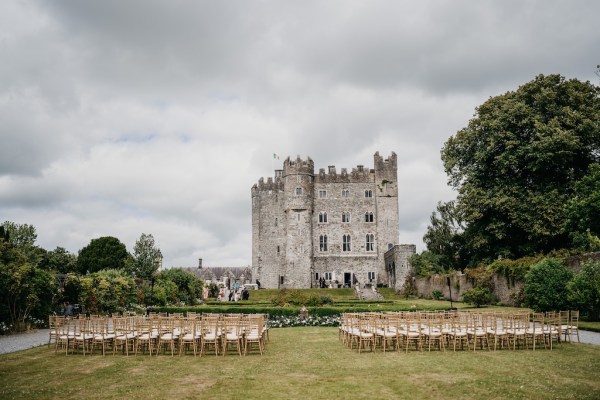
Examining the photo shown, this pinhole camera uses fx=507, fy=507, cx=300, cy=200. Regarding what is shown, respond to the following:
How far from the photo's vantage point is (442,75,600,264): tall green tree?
31.7 meters

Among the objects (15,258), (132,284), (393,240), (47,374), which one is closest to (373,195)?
(393,240)

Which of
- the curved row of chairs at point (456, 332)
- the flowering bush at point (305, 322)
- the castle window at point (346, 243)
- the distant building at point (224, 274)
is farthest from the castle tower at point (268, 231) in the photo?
the curved row of chairs at point (456, 332)

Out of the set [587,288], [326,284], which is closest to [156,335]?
[587,288]

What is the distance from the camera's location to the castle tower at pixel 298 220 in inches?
2195

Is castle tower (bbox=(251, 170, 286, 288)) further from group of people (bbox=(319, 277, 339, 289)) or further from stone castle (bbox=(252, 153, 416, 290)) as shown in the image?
group of people (bbox=(319, 277, 339, 289))

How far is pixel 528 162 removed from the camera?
111 feet

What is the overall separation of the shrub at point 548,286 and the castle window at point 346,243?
114 feet

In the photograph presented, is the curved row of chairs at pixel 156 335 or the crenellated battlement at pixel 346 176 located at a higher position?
the crenellated battlement at pixel 346 176

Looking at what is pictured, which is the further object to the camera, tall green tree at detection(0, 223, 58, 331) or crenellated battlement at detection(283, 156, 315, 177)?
crenellated battlement at detection(283, 156, 315, 177)

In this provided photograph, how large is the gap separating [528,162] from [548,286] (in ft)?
44.3

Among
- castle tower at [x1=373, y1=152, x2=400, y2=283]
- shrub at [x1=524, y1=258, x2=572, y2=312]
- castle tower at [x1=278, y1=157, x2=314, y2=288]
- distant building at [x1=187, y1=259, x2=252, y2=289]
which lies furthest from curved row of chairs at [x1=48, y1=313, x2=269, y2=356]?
distant building at [x1=187, y1=259, x2=252, y2=289]

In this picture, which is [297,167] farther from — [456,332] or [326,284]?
[456,332]

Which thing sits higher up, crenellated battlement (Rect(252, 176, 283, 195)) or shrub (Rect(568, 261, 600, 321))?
crenellated battlement (Rect(252, 176, 283, 195))

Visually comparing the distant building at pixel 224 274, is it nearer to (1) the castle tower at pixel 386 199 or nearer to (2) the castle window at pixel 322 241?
(2) the castle window at pixel 322 241
